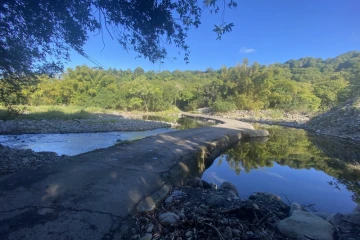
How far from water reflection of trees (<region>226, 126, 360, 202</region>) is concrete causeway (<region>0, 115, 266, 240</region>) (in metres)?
3.69

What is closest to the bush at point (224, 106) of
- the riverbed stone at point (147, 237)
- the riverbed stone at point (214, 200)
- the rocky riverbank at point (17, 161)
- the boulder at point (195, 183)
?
the rocky riverbank at point (17, 161)

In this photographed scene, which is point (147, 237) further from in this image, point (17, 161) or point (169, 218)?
point (17, 161)

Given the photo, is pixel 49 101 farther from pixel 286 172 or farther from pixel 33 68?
pixel 286 172

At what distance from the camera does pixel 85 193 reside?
297cm

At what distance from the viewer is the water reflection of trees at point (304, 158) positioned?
21.0ft

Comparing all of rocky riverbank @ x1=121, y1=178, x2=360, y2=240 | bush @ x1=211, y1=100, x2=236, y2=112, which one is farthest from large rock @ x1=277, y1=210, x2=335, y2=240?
bush @ x1=211, y1=100, x2=236, y2=112

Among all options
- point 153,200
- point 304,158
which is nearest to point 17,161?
Result: point 153,200

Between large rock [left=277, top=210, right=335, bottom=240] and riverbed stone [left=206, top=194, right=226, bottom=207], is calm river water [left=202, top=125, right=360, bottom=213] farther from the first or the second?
large rock [left=277, top=210, right=335, bottom=240]

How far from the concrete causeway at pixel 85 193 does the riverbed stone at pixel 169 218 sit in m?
0.32

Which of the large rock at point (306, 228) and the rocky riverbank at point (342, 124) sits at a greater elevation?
the rocky riverbank at point (342, 124)

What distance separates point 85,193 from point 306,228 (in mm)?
2984

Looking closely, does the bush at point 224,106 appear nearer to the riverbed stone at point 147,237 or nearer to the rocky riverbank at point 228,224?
the rocky riverbank at point 228,224

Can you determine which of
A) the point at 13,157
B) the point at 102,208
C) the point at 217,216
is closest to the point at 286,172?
the point at 217,216

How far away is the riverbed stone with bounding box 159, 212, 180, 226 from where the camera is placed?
257 centimetres
